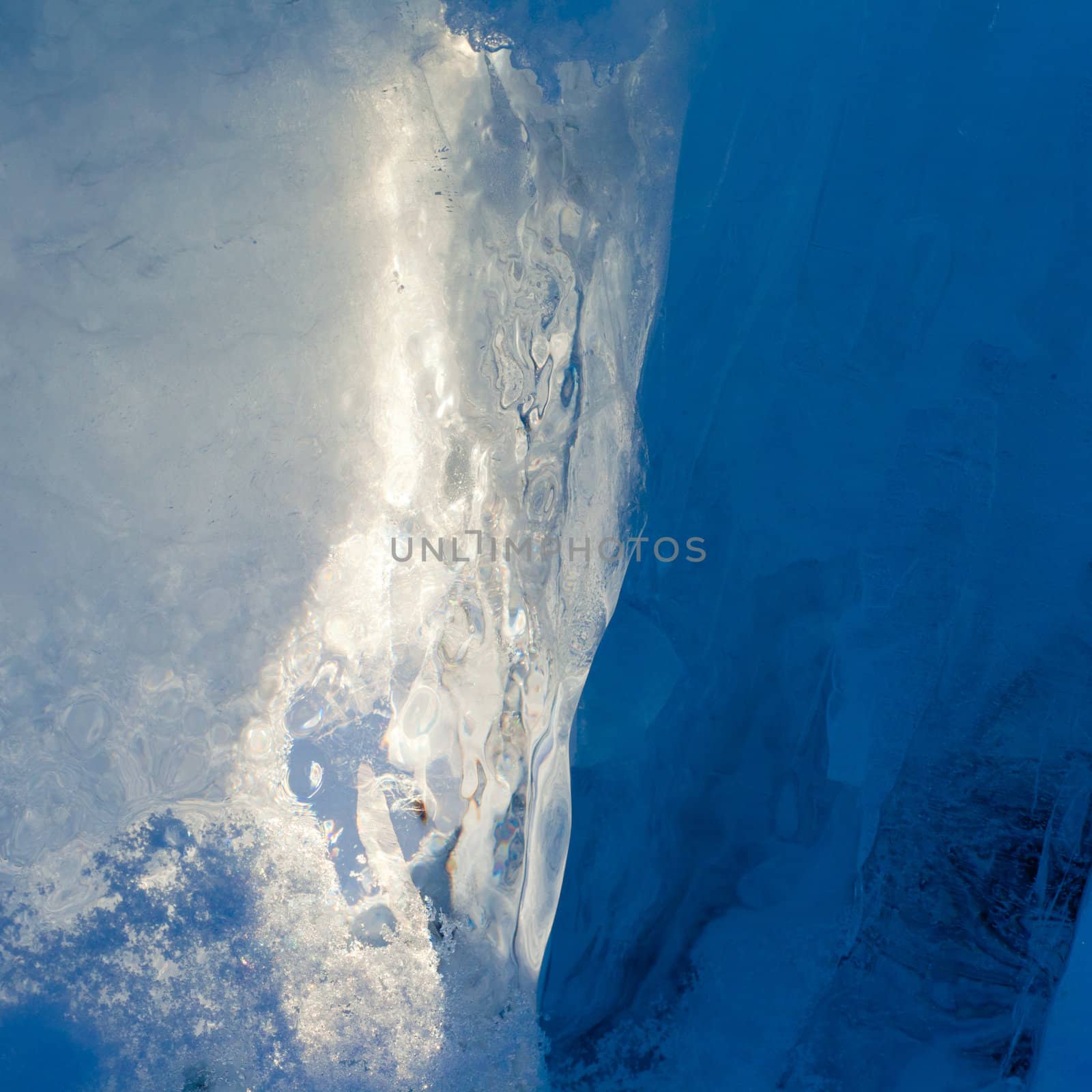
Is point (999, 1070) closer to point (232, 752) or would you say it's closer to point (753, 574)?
point (753, 574)

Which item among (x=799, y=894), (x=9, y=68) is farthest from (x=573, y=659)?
(x=9, y=68)

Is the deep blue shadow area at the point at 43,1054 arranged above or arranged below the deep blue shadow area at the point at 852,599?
below

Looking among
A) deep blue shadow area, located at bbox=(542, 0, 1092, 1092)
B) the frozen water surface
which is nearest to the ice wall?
the frozen water surface

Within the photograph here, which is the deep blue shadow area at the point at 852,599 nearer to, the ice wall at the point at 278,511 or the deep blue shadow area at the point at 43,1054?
the ice wall at the point at 278,511

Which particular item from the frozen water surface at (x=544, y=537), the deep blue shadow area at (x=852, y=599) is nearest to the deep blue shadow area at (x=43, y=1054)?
the frozen water surface at (x=544, y=537)

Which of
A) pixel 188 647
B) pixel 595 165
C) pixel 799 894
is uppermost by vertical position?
pixel 595 165
